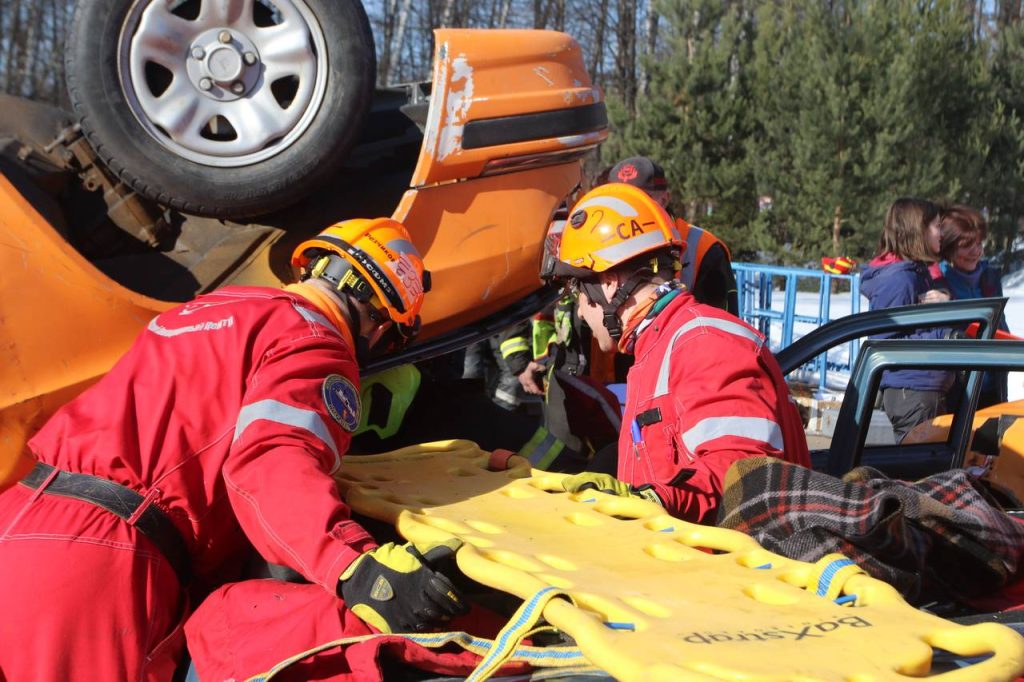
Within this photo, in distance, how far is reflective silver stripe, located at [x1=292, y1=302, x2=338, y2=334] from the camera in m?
2.57

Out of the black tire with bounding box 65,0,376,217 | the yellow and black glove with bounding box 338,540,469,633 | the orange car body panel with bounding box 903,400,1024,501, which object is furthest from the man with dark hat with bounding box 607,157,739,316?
the yellow and black glove with bounding box 338,540,469,633

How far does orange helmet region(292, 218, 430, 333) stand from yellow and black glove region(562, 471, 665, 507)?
33.5 inches

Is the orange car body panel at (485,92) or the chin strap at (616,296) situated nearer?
the chin strap at (616,296)

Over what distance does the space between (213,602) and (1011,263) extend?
758 inches

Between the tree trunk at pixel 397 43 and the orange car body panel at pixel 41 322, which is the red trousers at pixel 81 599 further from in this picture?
the tree trunk at pixel 397 43

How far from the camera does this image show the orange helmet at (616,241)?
299 centimetres

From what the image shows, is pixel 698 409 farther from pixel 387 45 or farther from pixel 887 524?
pixel 387 45

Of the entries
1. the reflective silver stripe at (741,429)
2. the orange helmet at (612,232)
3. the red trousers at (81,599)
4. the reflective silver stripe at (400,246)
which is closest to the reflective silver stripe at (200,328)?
the red trousers at (81,599)

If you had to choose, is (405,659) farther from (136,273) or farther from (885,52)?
(885,52)

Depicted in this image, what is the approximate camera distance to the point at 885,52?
1642 centimetres

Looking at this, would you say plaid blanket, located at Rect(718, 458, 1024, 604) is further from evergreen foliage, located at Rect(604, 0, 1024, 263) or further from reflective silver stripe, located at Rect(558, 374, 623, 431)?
evergreen foliage, located at Rect(604, 0, 1024, 263)

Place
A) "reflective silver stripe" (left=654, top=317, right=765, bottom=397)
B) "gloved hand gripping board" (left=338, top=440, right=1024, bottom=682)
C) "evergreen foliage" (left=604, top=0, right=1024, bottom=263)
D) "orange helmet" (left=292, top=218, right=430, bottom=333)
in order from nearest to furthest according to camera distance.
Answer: "gloved hand gripping board" (left=338, top=440, right=1024, bottom=682), "reflective silver stripe" (left=654, top=317, right=765, bottom=397), "orange helmet" (left=292, top=218, right=430, bottom=333), "evergreen foliage" (left=604, top=0, right=1024, bottom=263)

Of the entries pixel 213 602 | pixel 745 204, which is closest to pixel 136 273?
pixel 213 602

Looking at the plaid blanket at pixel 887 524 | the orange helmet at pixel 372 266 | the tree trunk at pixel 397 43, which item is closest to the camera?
the plaid blanket at pixel 887 524
